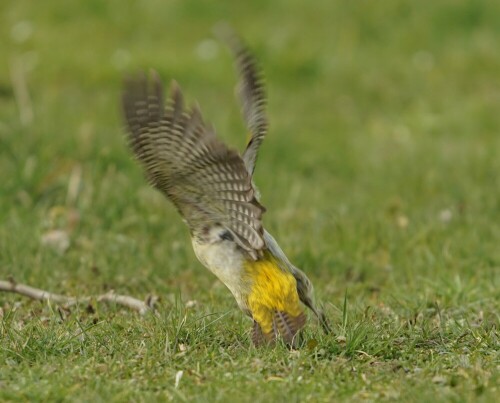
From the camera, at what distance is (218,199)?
18.5ft

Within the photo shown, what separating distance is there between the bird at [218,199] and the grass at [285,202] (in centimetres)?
17

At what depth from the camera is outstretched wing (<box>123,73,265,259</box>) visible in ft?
17.4

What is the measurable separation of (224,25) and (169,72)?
4.29ft

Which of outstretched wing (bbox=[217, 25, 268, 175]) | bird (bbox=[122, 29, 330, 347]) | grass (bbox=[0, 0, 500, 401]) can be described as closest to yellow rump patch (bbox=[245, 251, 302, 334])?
bird (bbox=[122, 29, 330, 347])

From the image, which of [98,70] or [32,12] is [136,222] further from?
[32,12]

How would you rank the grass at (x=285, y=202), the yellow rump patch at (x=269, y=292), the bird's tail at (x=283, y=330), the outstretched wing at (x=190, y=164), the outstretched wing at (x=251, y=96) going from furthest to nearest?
1. the outstretched wing at (x=251, y=96)
2. the yellow rump patch at (x=269, y=292)
3. the bird's tail at (x=283, y=330)
4. the outstretched wing at (x=190, y=164)
5. the grass at (x=285, y=202)

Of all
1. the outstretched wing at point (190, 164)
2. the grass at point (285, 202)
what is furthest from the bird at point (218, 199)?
the grass at point (285, 202)

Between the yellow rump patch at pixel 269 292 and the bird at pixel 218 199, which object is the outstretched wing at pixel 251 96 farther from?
the yellow rump patch at pixel 269 292

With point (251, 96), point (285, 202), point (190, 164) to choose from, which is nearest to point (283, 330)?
point (190, 164)

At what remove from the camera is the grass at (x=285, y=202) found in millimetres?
5109

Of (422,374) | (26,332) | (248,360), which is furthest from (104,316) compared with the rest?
(422,374)

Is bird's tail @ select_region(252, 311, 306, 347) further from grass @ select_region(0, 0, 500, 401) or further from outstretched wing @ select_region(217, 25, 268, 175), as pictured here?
outstretched wing @ select_region(217, 25, 268, 175)

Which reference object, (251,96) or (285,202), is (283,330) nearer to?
(251,96)

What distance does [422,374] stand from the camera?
198 inches
